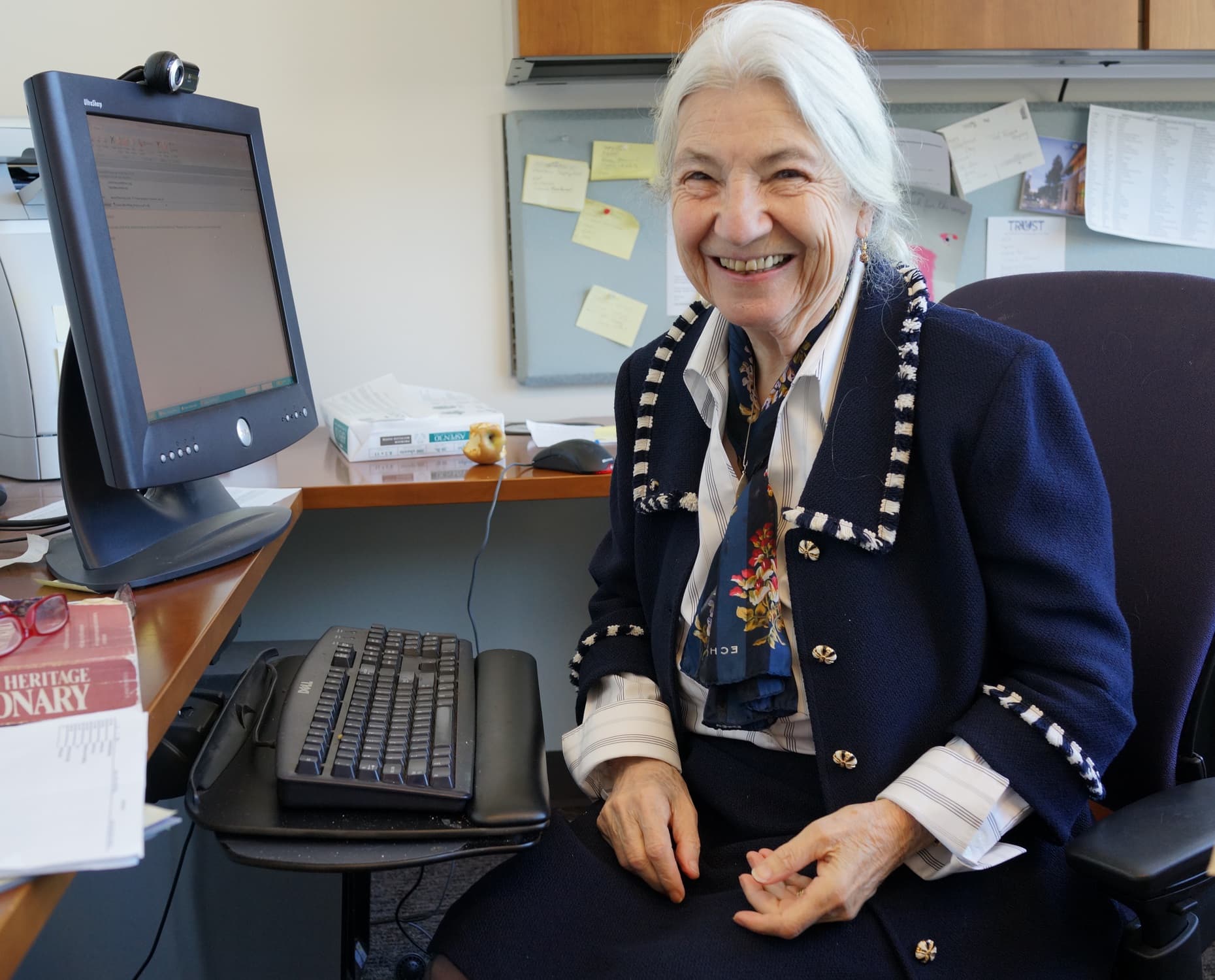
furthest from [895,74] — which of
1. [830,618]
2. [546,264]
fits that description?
[830,618]

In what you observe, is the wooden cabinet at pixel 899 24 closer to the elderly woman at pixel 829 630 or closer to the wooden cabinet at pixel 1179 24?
the wooden cabinet at pixel 1179 24

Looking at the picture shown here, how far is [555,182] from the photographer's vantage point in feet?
6.71

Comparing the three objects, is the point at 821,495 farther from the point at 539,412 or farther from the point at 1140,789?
the point at 539,412

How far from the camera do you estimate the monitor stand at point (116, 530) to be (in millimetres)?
1017

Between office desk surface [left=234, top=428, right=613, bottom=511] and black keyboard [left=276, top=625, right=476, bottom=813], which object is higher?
office desk surface [left=234, top=428, right=613, bottom=511]

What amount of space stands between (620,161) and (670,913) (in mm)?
1498

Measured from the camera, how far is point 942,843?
35.2 inches

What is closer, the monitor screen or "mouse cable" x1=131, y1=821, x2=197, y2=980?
the monitor screen

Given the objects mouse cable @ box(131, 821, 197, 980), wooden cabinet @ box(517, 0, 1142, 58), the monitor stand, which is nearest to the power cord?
mouse cable @ box(131, 821, 197, 980)

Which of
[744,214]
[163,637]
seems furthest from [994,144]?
[163,637]

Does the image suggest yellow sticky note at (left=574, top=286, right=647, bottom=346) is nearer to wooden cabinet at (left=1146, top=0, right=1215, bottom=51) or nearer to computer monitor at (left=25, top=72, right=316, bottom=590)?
computer monitor at (left=25, top=72, right=316, bottom=590)

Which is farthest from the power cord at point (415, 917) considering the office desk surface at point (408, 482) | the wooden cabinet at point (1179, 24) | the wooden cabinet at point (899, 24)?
the wooden cabinet at point (1179, 24)

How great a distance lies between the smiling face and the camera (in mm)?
989

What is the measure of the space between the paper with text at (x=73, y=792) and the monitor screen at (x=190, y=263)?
0.43 meters
